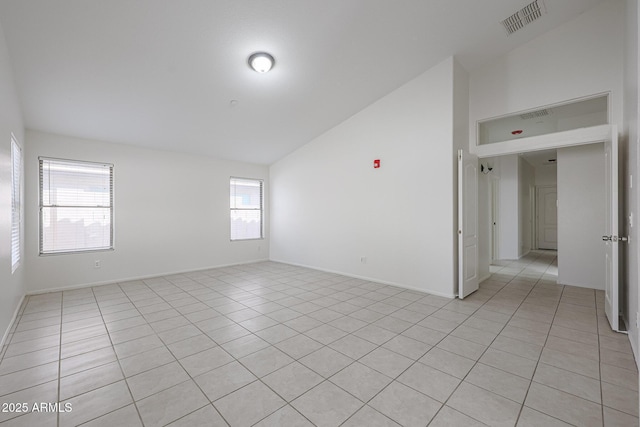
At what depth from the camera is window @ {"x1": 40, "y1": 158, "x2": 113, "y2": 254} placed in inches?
172

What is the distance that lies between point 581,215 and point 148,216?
779 centimetres

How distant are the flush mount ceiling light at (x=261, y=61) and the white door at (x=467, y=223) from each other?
2.89 metres

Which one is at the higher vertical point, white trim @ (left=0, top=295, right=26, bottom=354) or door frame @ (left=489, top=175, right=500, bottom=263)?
door frame @ (left=489, top=175, right=500, bottom=263)

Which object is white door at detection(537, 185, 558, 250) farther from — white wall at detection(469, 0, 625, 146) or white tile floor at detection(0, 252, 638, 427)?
white wall at detection(469, 0, 625, 146)

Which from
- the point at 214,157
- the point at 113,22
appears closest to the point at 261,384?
the point at 113,22

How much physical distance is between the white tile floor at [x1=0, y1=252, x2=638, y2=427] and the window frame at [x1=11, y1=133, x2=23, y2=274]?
2.46ft

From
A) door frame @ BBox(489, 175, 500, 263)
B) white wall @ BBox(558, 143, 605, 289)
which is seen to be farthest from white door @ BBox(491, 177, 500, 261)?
white wall @ BBox(558, 143, 605, 289)

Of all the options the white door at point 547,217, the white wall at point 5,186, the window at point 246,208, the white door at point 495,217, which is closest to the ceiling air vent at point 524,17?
the white door at point 495,217

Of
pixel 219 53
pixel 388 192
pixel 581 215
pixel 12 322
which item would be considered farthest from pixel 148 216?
pixel 581 215

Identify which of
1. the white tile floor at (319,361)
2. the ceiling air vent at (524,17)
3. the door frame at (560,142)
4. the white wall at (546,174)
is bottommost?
the white tile floor at (319,361)

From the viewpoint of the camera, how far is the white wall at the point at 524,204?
738 centimetres

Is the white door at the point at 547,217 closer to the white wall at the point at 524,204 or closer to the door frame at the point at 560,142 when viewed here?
the white wall at the point at 524,204

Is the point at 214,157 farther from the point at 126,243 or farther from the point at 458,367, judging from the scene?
the point at 458,367

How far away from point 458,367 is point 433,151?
9.78ft
